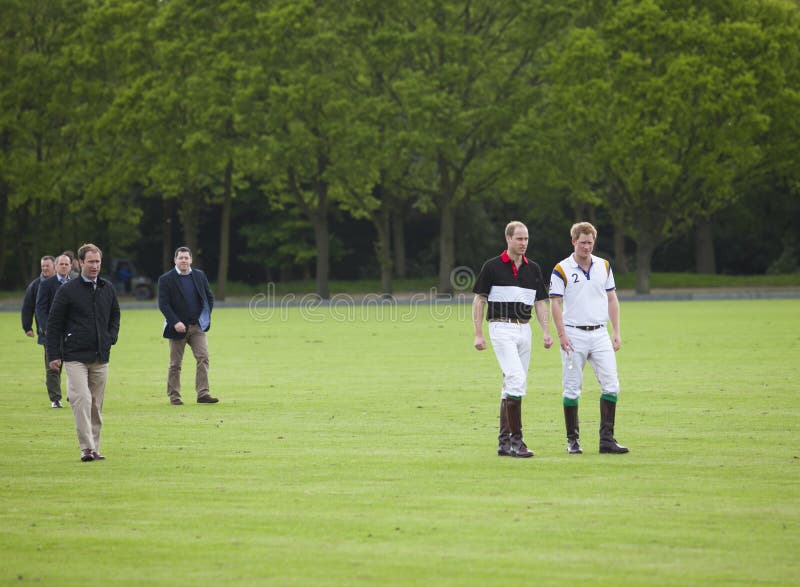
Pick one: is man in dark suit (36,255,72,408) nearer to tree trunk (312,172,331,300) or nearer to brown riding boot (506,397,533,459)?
brown riding boot (506,397,533,459)

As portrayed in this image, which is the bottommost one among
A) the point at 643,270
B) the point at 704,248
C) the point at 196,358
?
the point at 196,358

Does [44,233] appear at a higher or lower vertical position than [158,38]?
lower

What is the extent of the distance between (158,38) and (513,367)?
164 ft

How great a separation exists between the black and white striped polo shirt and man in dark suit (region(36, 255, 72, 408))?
766 centimetres

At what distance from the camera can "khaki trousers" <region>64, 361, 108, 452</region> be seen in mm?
12062

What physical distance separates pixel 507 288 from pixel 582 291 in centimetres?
73

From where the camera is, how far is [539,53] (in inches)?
2297

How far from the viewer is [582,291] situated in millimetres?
11969

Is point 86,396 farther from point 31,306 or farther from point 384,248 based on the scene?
point 384,248

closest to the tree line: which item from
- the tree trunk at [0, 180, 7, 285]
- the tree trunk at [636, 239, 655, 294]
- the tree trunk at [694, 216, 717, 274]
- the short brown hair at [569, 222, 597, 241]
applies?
the tree trunk at [636, 239, 655, 294]

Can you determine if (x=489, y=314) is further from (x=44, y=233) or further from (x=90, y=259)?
(x=44, y=233)

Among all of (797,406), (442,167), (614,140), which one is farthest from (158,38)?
(797,406)

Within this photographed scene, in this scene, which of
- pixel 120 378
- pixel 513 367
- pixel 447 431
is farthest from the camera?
pixel 120 378

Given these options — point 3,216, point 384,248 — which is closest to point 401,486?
point 384,248
